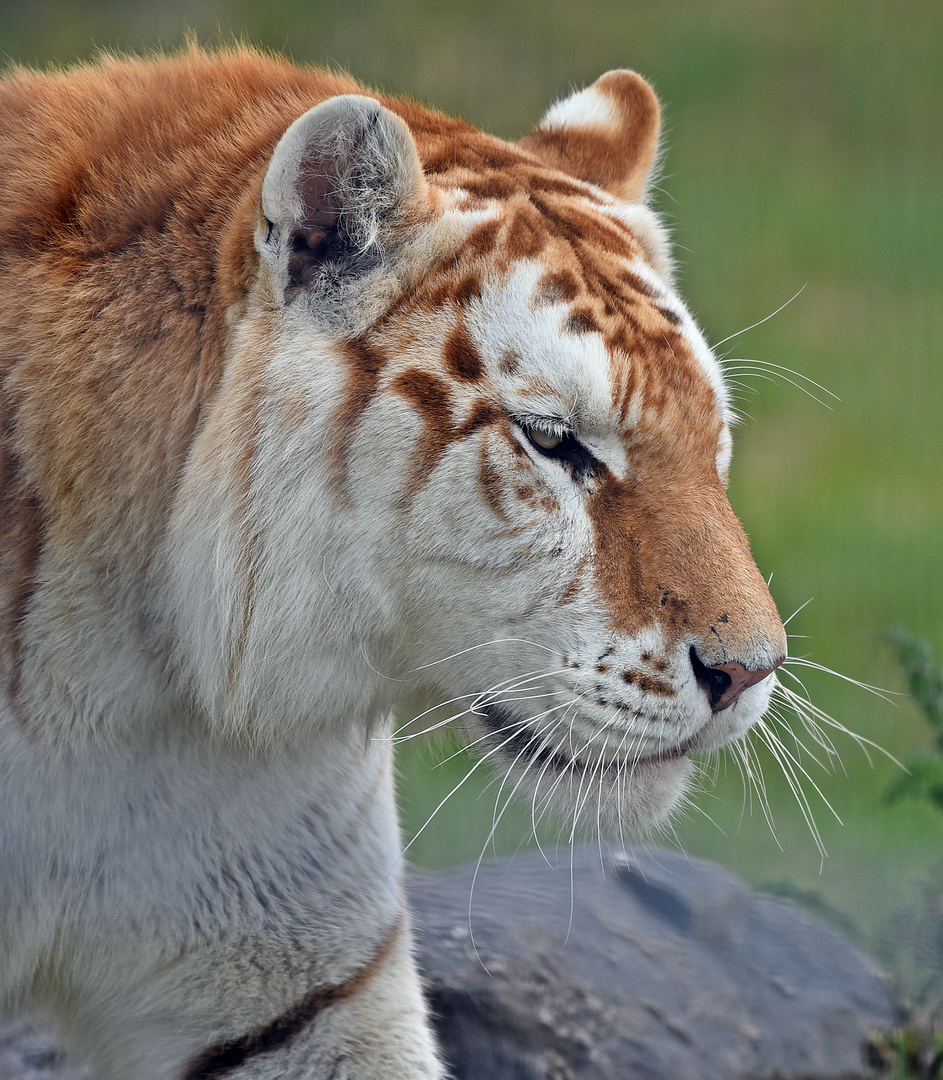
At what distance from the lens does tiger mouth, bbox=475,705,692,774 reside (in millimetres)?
1339

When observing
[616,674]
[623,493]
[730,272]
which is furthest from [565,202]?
[730,272]

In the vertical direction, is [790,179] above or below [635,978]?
above

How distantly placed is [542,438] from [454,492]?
0.11m

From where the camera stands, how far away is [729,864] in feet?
7.98

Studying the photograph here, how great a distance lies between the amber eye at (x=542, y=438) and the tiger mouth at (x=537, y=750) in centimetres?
29

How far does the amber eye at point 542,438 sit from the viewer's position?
4.17ft

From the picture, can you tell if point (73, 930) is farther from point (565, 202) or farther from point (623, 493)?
point (565, 202)

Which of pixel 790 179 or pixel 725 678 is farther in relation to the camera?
pixel 790 179

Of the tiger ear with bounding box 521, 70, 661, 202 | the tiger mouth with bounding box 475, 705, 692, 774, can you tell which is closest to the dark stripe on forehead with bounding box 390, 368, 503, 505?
the tiger mouth with bounding box 475, 705, 692, 774

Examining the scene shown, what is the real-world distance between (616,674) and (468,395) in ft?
1.05

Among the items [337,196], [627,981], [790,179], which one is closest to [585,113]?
[337,196]

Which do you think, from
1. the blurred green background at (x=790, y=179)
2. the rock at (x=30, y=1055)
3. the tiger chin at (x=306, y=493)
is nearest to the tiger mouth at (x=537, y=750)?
the tiger chin at (x=306, y=493)

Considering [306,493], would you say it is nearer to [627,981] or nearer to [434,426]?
[434,426]

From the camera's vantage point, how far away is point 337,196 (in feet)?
4.16
